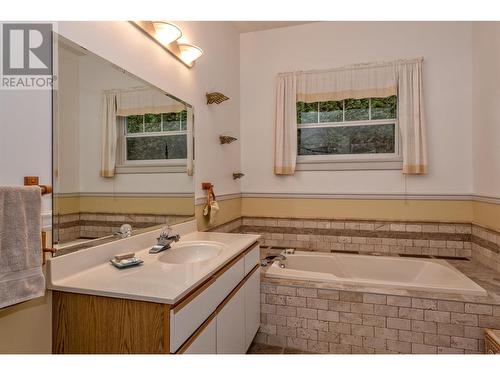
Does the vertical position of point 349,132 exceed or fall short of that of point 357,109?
it falls short

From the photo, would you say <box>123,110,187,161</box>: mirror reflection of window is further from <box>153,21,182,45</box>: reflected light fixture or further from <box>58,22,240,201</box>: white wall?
<box>153,21,182,45</box>: reflected light fixture

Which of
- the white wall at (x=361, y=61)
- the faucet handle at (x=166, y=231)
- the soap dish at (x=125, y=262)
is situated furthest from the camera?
the white wall at (x=361, y=61)

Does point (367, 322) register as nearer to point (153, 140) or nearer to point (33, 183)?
point (153, 140)

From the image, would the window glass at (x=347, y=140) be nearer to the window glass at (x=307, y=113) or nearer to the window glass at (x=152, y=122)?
the window glass at (x=307, y=113)

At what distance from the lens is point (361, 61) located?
279 cm

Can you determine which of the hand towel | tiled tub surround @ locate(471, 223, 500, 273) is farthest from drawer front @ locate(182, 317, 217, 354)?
tiled tub surround @ locate(471, 223, 500, 273)

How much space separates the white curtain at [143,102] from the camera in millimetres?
1477

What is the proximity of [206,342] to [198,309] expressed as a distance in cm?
18

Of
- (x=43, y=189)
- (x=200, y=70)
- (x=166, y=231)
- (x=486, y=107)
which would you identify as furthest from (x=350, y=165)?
(x=43, y=189)

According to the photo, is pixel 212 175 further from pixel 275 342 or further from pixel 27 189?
pixel 27 189

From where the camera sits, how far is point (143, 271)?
1171mm

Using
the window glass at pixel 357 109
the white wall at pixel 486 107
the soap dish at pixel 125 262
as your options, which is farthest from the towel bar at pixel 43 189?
the white wall at pixel 486 107

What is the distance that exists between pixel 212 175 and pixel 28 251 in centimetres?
165

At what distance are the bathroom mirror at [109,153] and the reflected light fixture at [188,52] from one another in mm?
332
